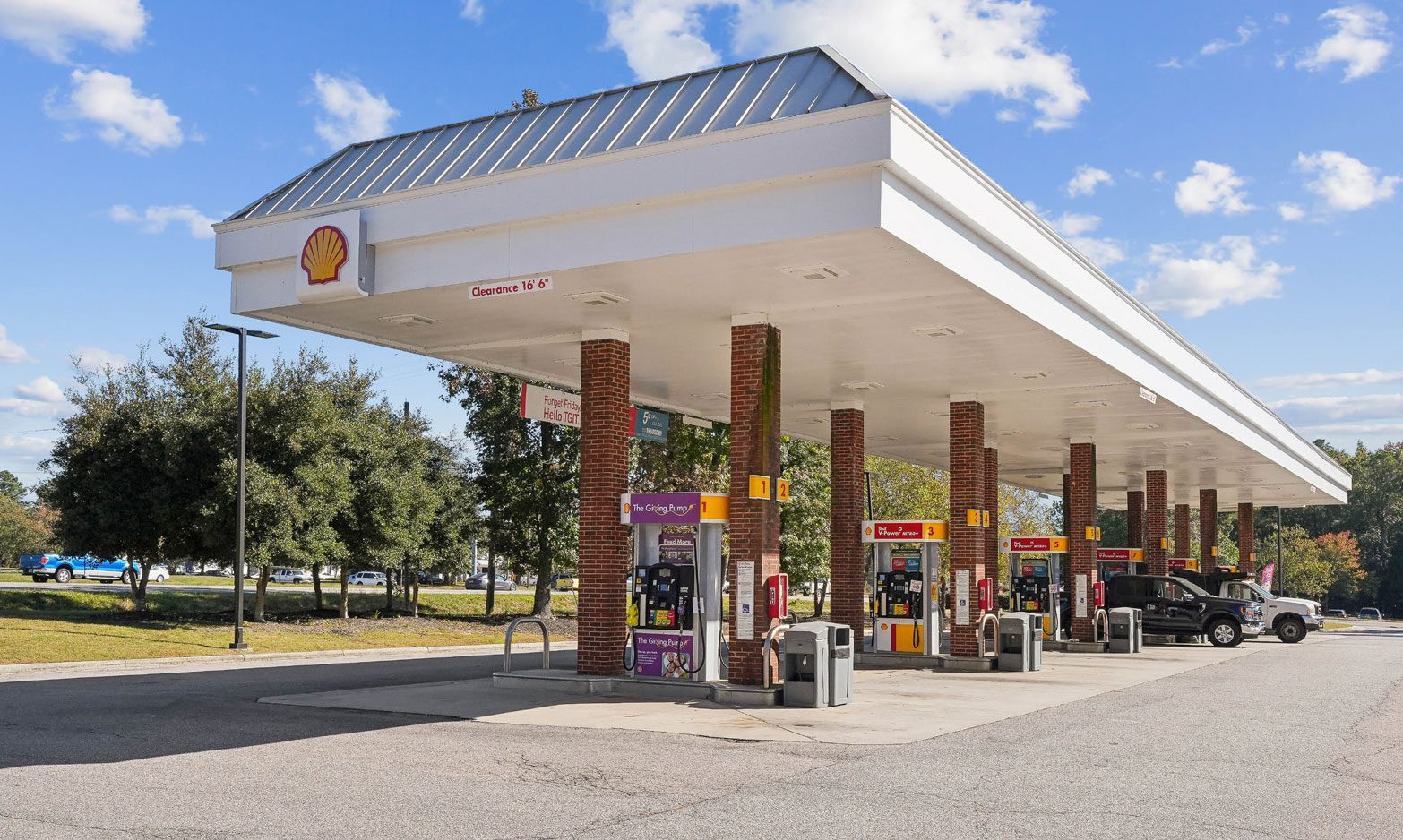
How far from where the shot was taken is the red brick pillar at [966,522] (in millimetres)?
24328

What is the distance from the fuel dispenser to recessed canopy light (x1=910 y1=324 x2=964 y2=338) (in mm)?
6895

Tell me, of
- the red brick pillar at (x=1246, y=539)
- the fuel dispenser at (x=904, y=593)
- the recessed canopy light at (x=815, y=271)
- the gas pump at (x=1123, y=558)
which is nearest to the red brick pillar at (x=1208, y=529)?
the red brick pillar at (x=1246, y=539)

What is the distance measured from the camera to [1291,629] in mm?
37719

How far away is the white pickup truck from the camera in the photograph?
37625 mm

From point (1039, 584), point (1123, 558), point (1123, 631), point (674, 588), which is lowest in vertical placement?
point (1123, 631)

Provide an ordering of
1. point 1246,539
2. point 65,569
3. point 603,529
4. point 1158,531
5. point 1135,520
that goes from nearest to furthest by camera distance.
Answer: point 603,529
point 1158,531
point 1135,520
point 1246,539
point 65,569

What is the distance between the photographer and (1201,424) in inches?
1163

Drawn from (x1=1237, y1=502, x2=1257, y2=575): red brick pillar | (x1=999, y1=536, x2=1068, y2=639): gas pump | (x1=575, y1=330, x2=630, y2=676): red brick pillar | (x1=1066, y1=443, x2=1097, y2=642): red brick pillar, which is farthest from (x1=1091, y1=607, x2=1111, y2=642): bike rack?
(x1=1237, y1=502, x2=1257, y2=575): red brick pillar

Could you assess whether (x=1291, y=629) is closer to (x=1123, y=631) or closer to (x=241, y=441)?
(x=1123, y=631)

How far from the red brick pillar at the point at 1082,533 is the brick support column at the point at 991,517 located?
261 cm

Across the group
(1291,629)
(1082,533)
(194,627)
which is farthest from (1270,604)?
(194,627)

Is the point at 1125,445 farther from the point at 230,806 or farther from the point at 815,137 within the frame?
the point at 230,806

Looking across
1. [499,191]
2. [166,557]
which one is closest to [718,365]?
[499,191]

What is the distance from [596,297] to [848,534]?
10.8 meters
